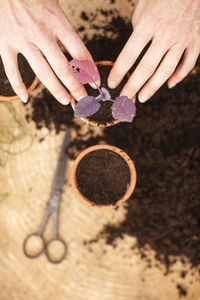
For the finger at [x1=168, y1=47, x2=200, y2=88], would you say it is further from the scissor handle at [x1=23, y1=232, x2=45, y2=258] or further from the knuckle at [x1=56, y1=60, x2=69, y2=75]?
the scissor handle at [x1=23, y1=232, x2=45, y2=258]

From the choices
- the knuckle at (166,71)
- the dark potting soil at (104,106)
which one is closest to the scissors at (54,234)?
the dark potting soil at (104,106)

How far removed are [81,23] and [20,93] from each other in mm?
422

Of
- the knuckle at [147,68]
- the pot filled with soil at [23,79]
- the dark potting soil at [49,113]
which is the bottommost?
the dark potting soil at [49,113]

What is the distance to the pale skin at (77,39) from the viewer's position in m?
0.84

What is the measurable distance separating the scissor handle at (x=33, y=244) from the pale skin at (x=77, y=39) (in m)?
0.60

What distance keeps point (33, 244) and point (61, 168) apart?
1.09ft

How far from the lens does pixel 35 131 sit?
1.17m

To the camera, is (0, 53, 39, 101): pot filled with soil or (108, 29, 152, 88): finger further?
(0, 53, 39, 101): pot filled with soil

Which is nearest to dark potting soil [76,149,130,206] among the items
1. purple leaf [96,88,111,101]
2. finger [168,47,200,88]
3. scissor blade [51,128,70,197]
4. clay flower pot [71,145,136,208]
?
clay flower pot [71,145,136,208]

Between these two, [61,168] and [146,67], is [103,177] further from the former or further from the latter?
[146,67]

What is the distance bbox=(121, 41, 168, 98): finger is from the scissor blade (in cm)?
36

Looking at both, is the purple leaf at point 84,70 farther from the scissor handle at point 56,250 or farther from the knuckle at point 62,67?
the scissor handle at point 56,250

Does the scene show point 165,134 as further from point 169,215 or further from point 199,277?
point 199,277

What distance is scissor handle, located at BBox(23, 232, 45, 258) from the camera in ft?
3.76
